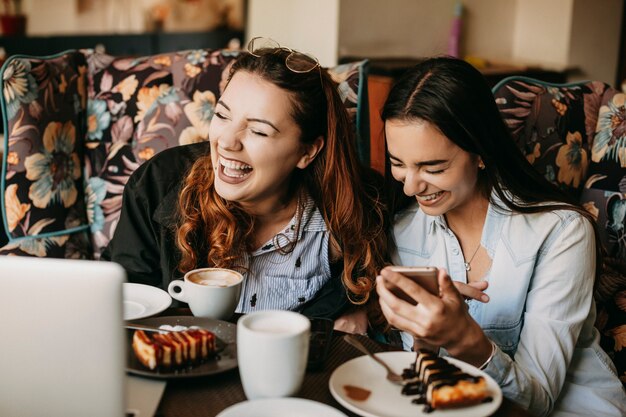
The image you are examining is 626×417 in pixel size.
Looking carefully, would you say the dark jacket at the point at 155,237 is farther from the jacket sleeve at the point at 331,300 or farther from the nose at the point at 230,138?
the nose at the point at 230,138

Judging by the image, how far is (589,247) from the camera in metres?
1.44

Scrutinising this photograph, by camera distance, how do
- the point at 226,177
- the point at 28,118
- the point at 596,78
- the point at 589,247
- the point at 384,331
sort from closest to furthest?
the point at 589,247, the point at 226,177, the point at 384,331, the point at 28,118, the point at 596,78

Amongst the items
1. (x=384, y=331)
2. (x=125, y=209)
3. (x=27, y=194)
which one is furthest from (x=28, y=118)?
(x=384, y=331)

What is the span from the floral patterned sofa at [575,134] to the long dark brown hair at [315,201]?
574mm

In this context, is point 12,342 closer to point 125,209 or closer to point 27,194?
point 125,209

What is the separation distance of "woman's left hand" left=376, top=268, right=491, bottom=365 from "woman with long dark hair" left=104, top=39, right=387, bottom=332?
45cm

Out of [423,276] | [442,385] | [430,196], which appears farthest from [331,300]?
[442,385]

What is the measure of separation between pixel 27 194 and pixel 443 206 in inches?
50.7

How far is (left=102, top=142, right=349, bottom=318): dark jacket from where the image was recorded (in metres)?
1.64

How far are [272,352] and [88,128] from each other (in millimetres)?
1570

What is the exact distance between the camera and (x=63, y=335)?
82 cm

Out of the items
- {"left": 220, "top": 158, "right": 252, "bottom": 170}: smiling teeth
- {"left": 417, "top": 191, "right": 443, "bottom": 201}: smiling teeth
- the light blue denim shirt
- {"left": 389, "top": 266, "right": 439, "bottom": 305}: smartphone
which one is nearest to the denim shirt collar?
the light blue denim shirt

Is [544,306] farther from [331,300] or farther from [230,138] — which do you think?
[230,138]

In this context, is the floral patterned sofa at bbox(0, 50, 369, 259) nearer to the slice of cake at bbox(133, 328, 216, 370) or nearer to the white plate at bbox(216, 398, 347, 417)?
the slice of cake at bbox(133, 328, 216, 370)
